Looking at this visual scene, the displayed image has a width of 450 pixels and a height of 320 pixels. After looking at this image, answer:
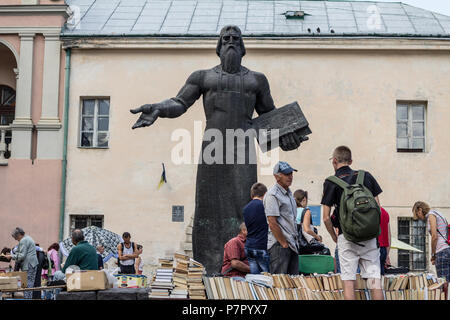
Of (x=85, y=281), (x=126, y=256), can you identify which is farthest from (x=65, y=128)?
(x=85, y=281)

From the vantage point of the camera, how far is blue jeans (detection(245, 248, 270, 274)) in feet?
26.2

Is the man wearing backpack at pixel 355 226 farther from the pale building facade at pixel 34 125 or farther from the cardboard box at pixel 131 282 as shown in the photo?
the pale building facade at pixel 34 125

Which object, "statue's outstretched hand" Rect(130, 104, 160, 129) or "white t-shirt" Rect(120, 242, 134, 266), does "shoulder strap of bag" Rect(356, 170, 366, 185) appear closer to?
"statue's outstretched hand" Rect(130, 104, 160, 129)

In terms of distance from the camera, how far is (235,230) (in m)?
8.21

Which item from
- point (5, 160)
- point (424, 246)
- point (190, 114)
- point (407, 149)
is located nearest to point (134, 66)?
point (190, 114)

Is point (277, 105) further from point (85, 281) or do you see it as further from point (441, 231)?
point (85, 281)

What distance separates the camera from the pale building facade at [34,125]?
2164cm

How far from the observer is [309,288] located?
6.82 metres

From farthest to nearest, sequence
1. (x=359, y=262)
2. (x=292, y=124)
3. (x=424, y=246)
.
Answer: (x=424, y=246), (x=292, y=124), (x=359, y=262)

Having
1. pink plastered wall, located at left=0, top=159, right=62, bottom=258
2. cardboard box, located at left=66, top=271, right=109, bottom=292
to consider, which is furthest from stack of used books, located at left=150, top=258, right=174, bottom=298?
pink plastered wall, located at left=0, top=159, right=62, bottom=258

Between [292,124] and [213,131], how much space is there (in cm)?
89

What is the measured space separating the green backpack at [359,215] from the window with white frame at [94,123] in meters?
16.0

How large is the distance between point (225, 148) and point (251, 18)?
16009mm

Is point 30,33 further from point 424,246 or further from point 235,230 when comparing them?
point 235,230
